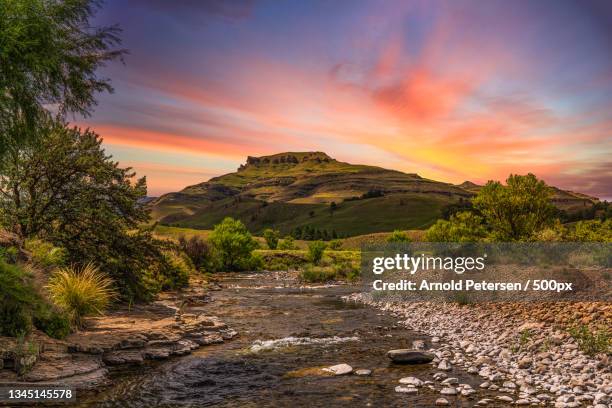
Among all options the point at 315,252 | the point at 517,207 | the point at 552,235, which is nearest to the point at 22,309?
the point at 552,235

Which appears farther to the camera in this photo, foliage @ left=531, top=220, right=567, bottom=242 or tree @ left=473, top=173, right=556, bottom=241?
tree @ left=473, top=173, right=556, bottom=241

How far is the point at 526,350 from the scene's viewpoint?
15531mm

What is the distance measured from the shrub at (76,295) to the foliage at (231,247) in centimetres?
5225

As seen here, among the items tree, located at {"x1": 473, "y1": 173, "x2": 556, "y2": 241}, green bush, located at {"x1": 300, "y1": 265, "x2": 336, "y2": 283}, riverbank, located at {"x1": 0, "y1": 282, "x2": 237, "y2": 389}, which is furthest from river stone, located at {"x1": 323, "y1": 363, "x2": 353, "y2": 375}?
green bush, located at {"x1": 300, "y1": 265, "x2": 336, "y2": 283}

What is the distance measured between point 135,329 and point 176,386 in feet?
18.4

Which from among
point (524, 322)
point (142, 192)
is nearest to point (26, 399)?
point (142, 192)

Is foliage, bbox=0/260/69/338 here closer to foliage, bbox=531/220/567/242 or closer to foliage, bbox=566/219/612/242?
foliage, bbox=531/220/567/242

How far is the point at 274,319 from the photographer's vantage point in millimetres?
25719

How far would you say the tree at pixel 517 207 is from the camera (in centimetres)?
4019

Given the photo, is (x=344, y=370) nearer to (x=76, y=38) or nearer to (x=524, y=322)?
(x=524, y=322)

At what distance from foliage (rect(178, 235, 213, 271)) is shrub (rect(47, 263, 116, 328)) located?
4217cm

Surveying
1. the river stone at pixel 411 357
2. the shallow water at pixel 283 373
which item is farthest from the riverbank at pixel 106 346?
the river stone at pixel 411 357

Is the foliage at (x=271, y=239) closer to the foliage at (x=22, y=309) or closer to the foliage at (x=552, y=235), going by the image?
the foliage at (x=552, y=235)

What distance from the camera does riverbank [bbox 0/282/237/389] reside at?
12086mm
